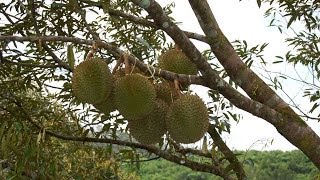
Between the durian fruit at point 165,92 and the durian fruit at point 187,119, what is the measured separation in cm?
4

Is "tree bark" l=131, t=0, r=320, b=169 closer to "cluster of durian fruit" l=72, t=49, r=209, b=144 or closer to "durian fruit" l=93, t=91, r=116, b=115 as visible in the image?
"cluster of durian fruit" l=72, t=49, r=209, b=144

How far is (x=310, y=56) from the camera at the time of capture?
8.46 ft

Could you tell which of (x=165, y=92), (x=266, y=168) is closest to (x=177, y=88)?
(x=165, y=92)

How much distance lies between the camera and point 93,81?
1.13 meters

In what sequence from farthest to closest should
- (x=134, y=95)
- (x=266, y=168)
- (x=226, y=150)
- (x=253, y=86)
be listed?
1. (x=266, y=168)
2. (x=226, y=150)
3. (x=253, y=86)
4. (x=134, y=95)

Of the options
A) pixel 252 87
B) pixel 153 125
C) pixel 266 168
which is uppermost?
pixel 266 168

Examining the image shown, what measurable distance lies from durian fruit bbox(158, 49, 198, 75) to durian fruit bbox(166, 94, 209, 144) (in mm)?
90

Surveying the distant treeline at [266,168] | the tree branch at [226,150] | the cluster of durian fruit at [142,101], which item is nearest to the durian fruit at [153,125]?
the cluster of durian fruit at [142,101]

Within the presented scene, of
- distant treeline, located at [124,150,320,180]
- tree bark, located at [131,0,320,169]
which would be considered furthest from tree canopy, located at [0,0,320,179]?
distant treeline, located at [124,150,320,180]

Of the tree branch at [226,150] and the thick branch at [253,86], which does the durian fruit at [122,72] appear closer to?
the thick branch at [253,86]

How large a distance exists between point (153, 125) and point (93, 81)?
0.50ft

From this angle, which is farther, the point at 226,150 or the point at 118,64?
the point at 226,150

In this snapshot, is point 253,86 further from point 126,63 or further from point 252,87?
point 126,63

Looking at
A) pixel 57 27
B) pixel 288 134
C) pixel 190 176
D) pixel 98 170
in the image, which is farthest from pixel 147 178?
pixel 288 134
